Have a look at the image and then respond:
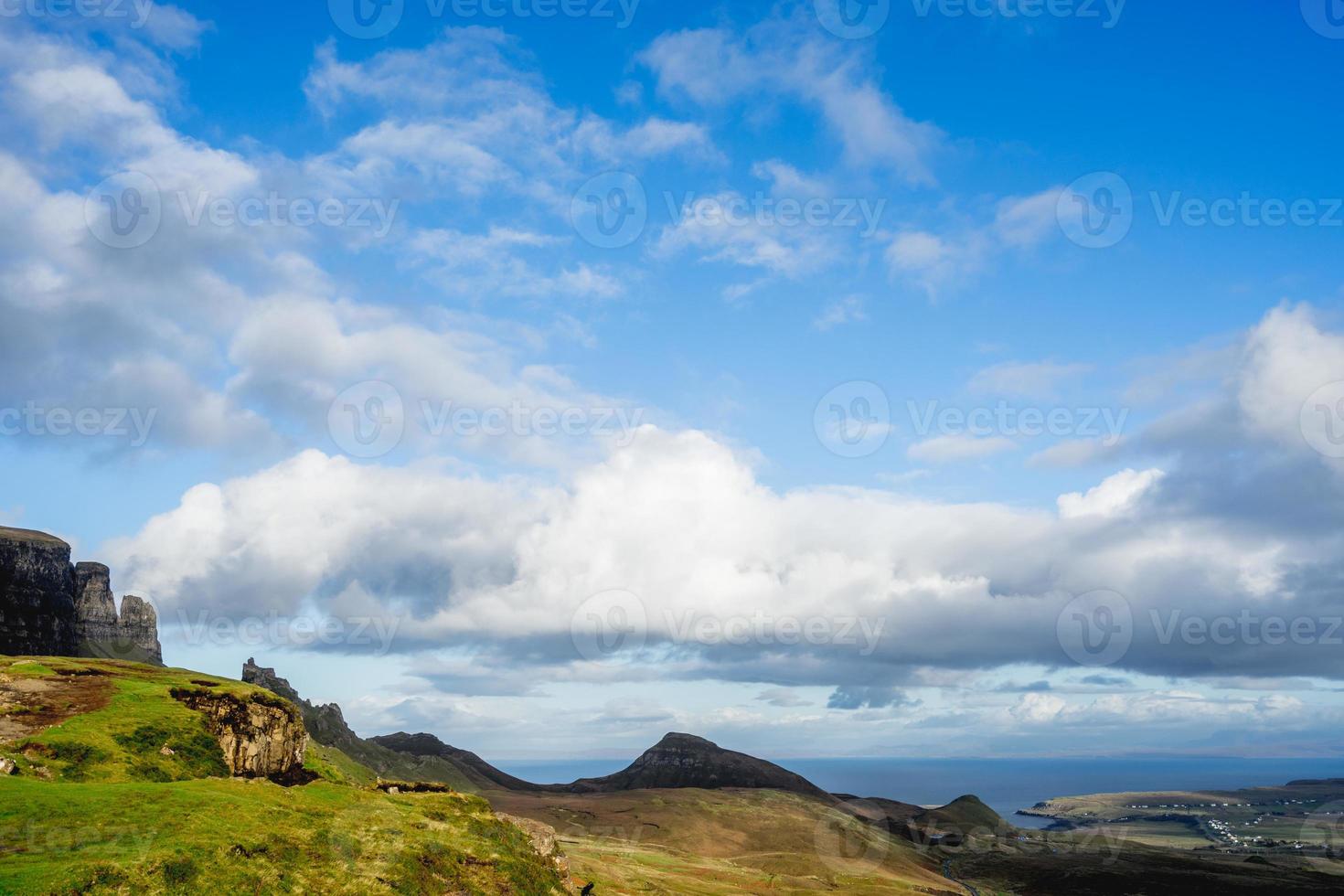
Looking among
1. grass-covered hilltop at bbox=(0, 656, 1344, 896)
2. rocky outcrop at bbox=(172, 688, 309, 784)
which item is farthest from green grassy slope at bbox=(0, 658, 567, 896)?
rocky outcrop at bbox=(172, 688, 309, 784)

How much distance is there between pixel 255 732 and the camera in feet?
210

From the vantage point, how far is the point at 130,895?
112 ft

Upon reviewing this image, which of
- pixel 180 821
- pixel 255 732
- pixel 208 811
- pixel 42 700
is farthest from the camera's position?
pixel 255 732

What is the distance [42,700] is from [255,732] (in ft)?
46.4

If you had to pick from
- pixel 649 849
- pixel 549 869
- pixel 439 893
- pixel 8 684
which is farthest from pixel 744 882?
pixel 8 684

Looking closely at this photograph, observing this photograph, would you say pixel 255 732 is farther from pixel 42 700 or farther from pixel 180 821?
pixel 180 821

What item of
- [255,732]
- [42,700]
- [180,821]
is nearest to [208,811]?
[180,821]

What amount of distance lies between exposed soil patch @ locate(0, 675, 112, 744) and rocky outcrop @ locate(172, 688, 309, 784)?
5953 millimetres

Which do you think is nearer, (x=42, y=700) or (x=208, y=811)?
(x=208, y=811)

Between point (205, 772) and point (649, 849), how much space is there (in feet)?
391

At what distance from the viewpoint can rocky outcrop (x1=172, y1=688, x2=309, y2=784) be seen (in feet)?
203

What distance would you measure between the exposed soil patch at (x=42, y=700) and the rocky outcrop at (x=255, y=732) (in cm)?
595

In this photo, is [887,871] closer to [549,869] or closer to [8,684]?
[549,869]

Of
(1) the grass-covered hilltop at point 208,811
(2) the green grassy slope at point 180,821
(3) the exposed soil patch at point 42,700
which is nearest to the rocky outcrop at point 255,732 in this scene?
(1) the grass-covered hilltop at point 208,811
